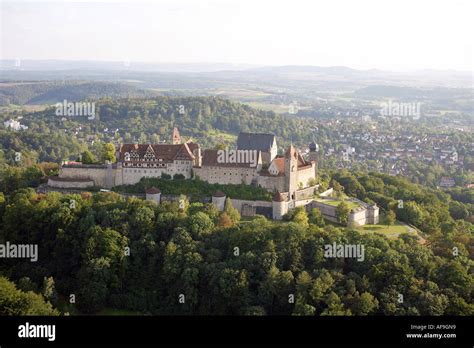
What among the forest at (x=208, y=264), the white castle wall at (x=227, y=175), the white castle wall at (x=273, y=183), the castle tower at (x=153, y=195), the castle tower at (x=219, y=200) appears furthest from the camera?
the white castle wall at (x=227, y=175)

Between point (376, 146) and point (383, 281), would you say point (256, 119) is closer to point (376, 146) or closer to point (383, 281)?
point (376, 146)

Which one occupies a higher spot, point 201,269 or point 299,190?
point 299,190

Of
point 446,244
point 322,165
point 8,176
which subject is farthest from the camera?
point 322,165

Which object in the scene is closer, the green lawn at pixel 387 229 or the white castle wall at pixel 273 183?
the green lawn at pixel 387 229

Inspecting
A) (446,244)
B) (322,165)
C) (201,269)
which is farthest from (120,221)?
(322,165)

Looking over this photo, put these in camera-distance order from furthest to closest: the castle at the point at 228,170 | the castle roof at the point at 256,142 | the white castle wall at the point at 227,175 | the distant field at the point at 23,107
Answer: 1. the distant field at the point at 23,107
2. the castle roof at the point at 256,142
3. the white castle wall at the point at 227,175
4. the castle at the point at 228,170

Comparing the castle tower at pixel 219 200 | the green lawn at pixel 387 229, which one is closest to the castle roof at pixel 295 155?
the castle tower at pixel 219 200

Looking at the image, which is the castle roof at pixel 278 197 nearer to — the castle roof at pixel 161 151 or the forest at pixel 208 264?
the forest at pixel 208 264
